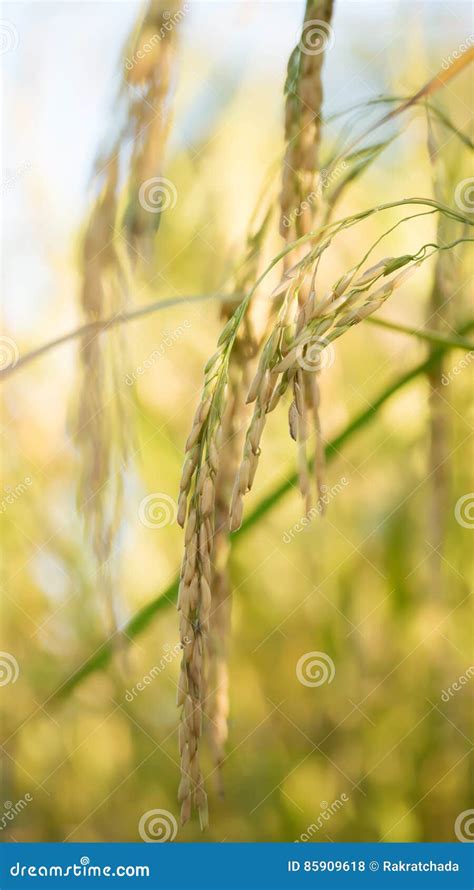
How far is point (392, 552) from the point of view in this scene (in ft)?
3.41

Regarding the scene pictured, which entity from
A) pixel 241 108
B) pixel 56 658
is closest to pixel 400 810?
pixel 56 658

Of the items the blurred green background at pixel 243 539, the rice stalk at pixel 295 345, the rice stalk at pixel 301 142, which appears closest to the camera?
the rice stalk at pixel 295 345

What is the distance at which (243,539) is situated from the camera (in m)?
1.02

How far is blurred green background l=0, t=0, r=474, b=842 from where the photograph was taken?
103 centimetres

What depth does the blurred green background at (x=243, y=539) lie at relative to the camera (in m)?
1.03

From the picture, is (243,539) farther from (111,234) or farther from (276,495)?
(111,234)

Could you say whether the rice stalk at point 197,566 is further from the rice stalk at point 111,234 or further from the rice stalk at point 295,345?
the rice stalk at point 111,234

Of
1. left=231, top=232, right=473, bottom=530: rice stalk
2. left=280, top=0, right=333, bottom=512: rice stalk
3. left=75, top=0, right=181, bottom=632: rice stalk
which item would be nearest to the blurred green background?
left=75, top=0, right=181, bottom=632: rice stalk

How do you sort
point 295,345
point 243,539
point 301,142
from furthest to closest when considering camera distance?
point 243,539
point 301,142
point 295,345

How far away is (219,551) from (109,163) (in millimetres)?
394

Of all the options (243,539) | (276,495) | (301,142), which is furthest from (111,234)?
(243,539)

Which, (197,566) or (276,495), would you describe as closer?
(197,566)

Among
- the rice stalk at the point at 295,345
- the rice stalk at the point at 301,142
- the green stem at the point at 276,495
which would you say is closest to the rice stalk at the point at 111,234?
the green stem at the point at 276,495

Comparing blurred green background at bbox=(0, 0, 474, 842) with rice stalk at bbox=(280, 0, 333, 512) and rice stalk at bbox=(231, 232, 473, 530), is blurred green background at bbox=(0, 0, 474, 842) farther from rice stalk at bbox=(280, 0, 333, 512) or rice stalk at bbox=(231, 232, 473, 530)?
rice stalk at bbox=(231, 232, 473, 530)
